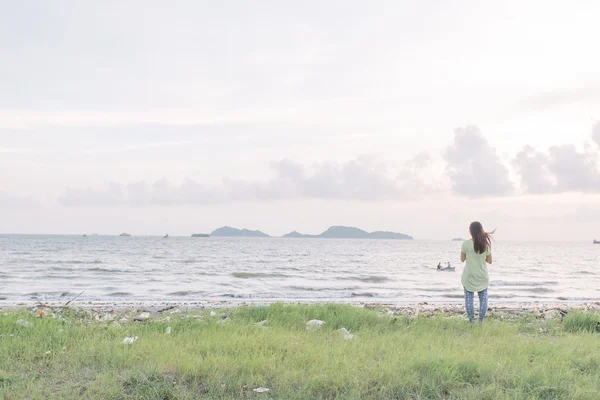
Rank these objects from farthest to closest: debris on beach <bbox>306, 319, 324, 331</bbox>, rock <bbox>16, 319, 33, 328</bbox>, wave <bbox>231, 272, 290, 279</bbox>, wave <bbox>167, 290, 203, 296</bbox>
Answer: wave <bbox>231, 272, 290, 279</bbox>
wave <bbox>167, 290, 203, 296</bbox>
debris on beach <bbox>306, 319, 324, 331</bbox>
rock <bbox>16, 319, 33, 328</bbox>

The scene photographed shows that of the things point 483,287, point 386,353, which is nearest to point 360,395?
point 386,353

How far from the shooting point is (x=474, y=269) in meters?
10.5

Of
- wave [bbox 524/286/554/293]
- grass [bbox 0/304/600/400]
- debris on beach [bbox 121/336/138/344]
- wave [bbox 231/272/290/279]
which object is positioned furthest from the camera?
wave [bbox 231/272/290/279]

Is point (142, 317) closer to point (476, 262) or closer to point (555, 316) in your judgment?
point (476, 262)

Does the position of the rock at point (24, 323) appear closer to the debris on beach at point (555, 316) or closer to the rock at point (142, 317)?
the rock at point (142, 317)

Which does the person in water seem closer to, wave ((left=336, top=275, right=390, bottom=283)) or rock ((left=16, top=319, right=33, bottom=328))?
rock ((left=16, top=319, right=33, bottom=328))

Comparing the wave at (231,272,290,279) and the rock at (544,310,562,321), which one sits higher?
the rock at (544,310,562,321)

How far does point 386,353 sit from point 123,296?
52.8ft

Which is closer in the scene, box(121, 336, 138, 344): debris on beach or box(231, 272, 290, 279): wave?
box(121, 336, 138, 344): debris on beach

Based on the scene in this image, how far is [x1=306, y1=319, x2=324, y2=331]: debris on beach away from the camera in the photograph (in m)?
9.07

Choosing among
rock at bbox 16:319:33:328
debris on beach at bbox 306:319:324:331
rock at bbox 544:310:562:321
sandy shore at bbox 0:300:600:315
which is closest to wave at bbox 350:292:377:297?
sandy shore at bbox 0:300:600:315

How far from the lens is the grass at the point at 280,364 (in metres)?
5.36

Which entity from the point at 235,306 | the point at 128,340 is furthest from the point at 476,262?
the point at 235,306

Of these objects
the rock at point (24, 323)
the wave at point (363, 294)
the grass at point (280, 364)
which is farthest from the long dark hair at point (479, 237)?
the wave at point (363, 294)
